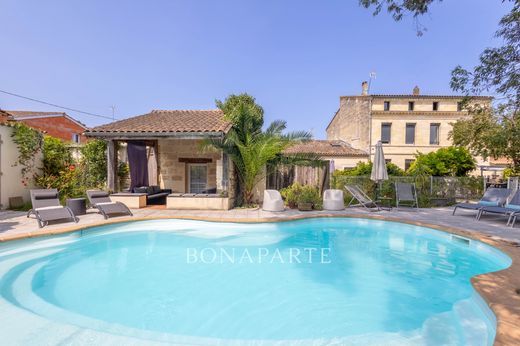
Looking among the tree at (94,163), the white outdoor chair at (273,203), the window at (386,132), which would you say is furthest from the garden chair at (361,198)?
the window at (386,132)

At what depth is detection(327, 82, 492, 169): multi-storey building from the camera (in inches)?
1057

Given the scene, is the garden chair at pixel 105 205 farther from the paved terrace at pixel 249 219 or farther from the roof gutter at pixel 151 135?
the roof gutter at pixel 151 135

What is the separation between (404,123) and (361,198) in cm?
2062

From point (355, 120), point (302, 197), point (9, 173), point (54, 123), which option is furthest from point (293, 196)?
point (54, 123)

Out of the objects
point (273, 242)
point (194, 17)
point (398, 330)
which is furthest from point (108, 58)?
point (398, 330)

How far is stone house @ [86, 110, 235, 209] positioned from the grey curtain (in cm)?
15

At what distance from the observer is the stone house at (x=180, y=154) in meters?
10.5

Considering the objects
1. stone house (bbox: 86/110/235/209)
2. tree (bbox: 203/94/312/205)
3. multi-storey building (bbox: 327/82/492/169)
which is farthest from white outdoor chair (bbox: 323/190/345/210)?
multi-storey building (bbox: 327/82/492/169)

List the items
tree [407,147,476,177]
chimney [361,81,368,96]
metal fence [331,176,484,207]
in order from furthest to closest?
chimney [361,81,368,96], tree [407,147,476,177], metal fence [331,176,484,207]

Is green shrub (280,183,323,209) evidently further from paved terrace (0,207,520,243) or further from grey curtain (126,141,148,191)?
grey curtain (126,141,148,191)

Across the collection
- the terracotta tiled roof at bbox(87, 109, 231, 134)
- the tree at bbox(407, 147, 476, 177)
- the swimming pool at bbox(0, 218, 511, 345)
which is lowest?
the swimming pool at bbox(0, 218, 511, 345)

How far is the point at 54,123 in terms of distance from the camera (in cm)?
3080

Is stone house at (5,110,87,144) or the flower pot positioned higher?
stone house at (5,110,87,144)

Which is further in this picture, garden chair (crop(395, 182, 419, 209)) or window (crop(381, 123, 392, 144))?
Result: window (crop(381, 123, 392, 144))
